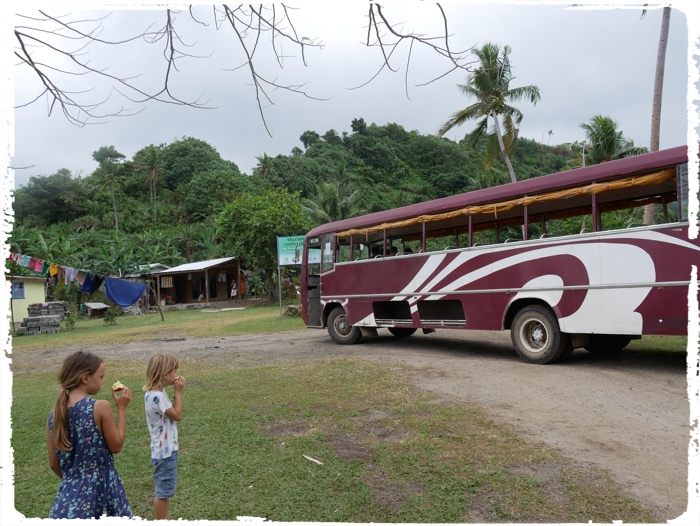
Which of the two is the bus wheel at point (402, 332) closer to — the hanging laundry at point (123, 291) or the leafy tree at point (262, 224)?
Result: the hanging laundry at point (123, 291)

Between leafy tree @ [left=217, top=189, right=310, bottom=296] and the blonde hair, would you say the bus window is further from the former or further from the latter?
leafy tree @ [left=217, top=189, right=310, bottom=296]

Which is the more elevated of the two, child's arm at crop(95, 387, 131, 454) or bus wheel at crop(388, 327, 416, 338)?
child's arm at crop(95, 387, 131, 454)

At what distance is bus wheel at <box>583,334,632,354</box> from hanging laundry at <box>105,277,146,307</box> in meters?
17.5

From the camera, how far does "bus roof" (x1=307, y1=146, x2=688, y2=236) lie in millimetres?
7039

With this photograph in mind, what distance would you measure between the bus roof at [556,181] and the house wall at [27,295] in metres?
21.5

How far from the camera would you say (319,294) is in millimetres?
13336

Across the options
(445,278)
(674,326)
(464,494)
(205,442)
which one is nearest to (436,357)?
(445,278)

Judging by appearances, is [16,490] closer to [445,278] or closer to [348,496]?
[348,496]

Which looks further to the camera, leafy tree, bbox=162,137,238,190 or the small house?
leafy tree, bbox=162,137,238,190

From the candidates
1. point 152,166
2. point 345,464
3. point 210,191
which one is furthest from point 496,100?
point 152,166

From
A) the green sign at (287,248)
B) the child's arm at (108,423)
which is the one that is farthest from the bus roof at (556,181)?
the green sign at (287,248)

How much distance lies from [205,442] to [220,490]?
1.30 m

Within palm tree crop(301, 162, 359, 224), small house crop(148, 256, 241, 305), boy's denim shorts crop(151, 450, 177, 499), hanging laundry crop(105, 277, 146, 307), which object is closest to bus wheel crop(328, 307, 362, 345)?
boy's denim shorts crop(151, 450, 177, 499)

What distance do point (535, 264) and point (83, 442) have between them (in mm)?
7292
